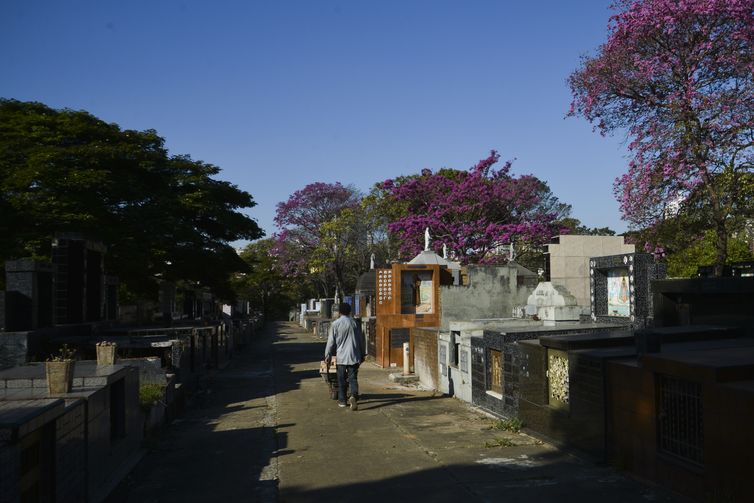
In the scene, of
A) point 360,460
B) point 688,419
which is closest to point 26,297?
point 360,460

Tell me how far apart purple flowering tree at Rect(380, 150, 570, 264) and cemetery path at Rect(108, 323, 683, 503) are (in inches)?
904

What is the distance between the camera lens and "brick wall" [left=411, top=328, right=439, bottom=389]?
14648 millimetres

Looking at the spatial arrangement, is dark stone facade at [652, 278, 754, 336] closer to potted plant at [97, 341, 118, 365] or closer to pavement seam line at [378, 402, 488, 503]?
pavement seam line at [378, 402, 488, 503]

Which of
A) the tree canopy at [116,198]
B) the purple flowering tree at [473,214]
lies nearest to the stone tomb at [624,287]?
the tree canopy at [116,198]

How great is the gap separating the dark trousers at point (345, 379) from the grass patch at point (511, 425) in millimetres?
2726

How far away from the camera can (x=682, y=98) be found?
17688 millimetres

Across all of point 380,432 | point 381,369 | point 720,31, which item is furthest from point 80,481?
point 720,31

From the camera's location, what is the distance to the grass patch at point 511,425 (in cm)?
936

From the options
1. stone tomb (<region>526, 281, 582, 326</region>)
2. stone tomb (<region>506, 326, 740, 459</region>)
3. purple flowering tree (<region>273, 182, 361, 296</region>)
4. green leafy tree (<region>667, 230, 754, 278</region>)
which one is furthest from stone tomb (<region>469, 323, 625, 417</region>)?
purple flowering tree (<region>273, 182, 361, 296</region>)

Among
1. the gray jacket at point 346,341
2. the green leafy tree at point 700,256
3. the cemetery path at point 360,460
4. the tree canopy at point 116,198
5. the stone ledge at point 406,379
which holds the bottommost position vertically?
the stone ledge at point 406,379

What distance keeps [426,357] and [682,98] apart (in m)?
10.0

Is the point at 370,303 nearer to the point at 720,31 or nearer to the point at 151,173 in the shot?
the point at 151,173

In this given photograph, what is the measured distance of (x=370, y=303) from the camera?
2912 centimetres

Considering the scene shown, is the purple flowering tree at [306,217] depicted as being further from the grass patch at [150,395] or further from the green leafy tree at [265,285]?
the grass patch at [150,395]
